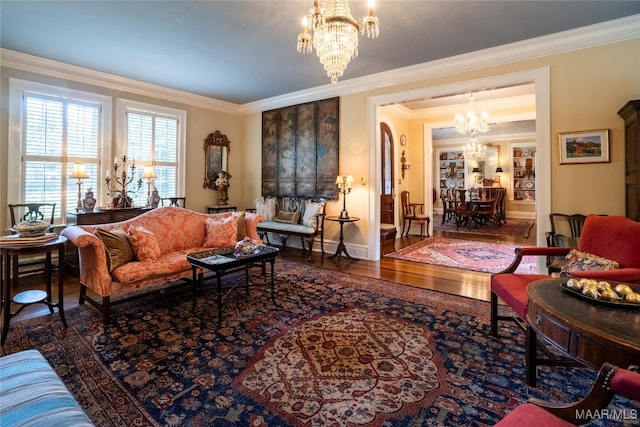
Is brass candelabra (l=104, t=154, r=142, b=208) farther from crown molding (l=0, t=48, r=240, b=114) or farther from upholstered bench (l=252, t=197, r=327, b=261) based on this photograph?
upholstered bench (l=252, t=197, r=327, b=261)

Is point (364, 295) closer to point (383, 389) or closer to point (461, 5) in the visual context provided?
point (383, 389)

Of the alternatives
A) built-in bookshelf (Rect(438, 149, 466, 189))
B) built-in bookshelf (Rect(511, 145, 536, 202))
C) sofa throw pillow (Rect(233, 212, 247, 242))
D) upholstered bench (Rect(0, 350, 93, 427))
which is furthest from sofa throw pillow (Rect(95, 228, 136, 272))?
built-in bookshelf (Rect(511, 145, 536, 202))

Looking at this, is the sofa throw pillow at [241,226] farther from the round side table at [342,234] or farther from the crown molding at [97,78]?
the crown molding at [97,78]

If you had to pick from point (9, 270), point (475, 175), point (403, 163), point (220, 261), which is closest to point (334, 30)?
point (220, 261)

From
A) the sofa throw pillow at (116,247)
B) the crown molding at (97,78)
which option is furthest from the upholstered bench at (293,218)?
the sofa throw pillow at (116,247)

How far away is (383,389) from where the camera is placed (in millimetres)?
1910

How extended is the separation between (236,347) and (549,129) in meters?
4.12

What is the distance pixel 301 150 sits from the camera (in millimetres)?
6020

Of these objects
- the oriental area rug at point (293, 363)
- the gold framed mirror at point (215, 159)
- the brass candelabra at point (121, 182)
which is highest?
the gold framed mirror at point (215, 159)

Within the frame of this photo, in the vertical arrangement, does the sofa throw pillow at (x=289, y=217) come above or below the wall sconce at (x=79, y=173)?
below

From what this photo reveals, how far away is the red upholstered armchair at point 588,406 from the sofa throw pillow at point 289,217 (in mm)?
4735

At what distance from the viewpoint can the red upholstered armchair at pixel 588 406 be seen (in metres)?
0.89

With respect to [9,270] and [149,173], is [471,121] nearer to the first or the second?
[149,173]

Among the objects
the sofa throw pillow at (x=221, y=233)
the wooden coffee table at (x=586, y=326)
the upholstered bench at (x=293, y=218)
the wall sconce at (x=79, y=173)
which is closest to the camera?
the wooden coffee table at (x=586, y=326)
